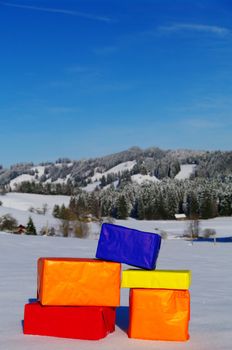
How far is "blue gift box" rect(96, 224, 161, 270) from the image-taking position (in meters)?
5.71

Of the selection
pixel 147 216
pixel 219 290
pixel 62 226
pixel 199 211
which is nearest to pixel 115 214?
pixel 147 216

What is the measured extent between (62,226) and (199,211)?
180 feet

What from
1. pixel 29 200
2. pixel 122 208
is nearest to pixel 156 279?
pixel 122 208

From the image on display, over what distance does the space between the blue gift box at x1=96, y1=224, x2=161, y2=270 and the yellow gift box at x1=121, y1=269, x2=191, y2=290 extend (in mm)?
123

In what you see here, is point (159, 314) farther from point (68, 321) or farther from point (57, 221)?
point (57, 221)

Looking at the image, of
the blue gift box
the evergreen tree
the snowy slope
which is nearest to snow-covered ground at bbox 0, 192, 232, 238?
the snowy slope

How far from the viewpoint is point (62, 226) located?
67688 mm

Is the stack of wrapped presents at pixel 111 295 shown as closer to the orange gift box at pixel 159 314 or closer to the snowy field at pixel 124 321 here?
the orange gift box at pixel 159 314

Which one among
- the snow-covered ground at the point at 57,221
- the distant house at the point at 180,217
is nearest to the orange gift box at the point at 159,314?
the snow-covered ground at the point at 57,221

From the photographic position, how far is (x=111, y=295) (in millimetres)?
5641

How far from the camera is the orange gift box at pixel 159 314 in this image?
5.42m

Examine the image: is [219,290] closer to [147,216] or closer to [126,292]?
[126,292]

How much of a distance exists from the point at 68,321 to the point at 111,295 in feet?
1.73

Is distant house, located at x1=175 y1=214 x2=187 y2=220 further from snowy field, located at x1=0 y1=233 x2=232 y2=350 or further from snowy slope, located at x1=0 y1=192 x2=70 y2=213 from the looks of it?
snowy field, located at x1=0 y1=233 x2=232 y2=350
